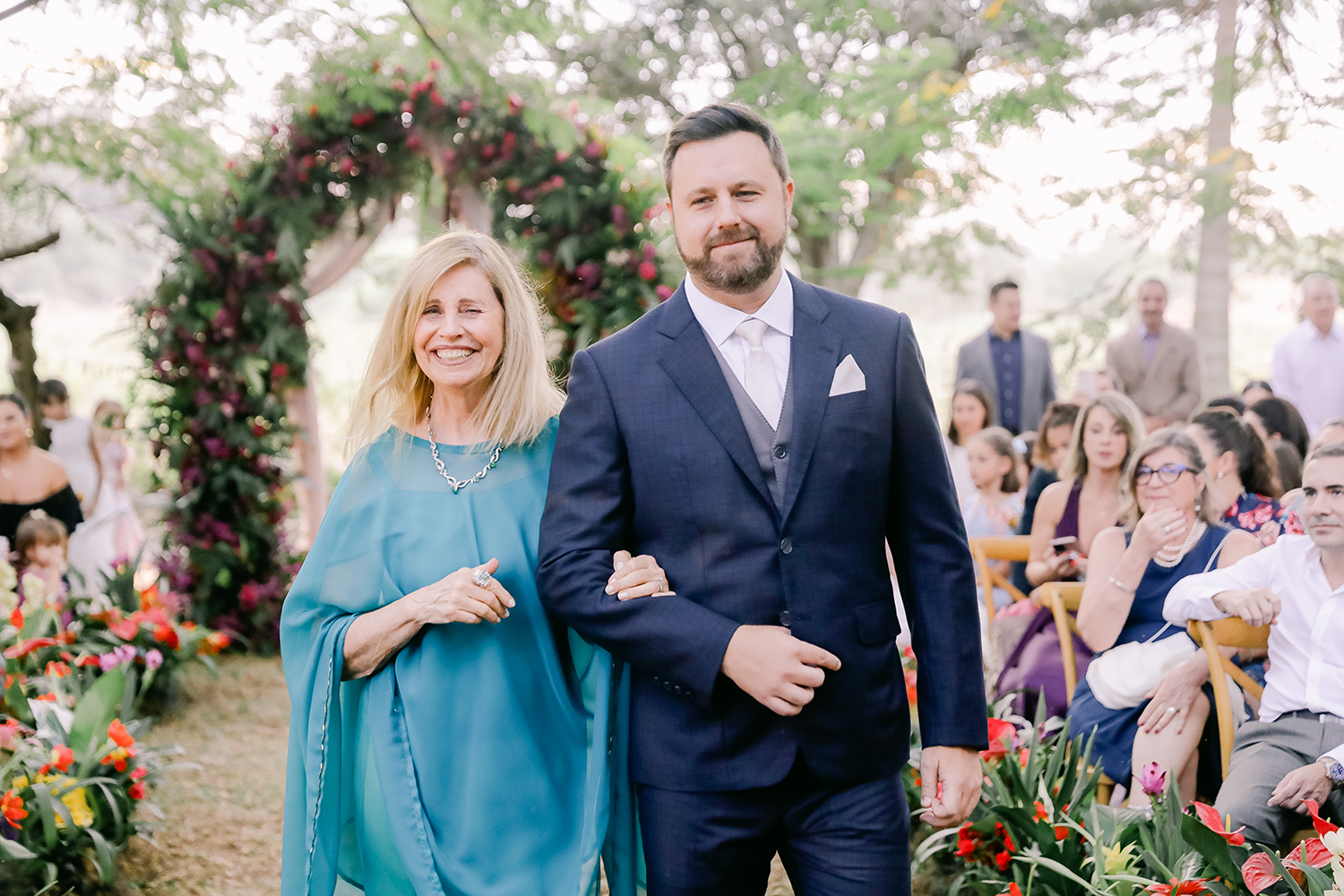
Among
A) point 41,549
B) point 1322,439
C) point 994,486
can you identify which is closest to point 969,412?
point 994,486

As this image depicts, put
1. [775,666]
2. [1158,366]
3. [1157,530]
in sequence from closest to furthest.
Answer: [775,666] → [1157,530] → [1158,366]

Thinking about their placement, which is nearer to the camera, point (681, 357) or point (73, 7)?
point (681, 357)

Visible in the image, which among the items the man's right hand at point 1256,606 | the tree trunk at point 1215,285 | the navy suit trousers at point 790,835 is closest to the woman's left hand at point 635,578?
the navy suit trousers at point 790,835

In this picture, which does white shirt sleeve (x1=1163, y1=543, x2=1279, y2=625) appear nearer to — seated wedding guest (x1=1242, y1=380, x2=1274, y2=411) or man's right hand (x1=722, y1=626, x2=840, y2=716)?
man's right hand (x1=722, y1=626, x2=840, y2=716)

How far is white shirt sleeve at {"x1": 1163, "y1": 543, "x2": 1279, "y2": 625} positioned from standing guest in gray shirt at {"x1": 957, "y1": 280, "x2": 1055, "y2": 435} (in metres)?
4.37

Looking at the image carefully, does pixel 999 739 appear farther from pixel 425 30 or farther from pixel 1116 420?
pixel 425 30

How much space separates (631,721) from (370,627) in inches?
22.5

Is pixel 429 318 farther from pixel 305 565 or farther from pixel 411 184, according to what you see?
pixel 411 184

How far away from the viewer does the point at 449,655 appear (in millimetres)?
2186

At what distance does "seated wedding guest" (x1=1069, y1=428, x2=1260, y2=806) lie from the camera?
3068mm

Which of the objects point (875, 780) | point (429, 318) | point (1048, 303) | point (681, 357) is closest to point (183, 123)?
point (429, 318)

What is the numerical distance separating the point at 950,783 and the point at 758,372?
31.9 inches

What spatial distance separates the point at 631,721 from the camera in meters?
2.02

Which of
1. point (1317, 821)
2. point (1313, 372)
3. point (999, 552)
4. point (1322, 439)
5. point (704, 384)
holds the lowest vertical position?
point (1317, 821)
